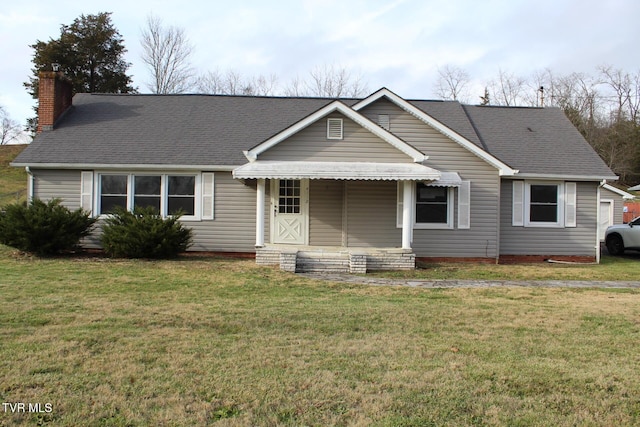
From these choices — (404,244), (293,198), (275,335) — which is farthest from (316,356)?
(293,198)

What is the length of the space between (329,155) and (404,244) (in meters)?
3.09

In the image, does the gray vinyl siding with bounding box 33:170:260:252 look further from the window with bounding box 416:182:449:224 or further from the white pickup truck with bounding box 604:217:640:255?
the white pickup truck with bounding box 604:217:640:255

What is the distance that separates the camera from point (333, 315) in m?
7.39

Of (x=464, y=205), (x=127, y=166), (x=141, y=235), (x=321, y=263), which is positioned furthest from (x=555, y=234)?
(x=127, y=166)

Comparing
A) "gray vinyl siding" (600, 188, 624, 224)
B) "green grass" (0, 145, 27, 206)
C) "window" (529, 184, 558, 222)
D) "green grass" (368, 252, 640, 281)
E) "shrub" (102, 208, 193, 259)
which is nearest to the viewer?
"green grass" (368, 252, 640, 281)

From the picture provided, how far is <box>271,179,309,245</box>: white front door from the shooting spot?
14891 mm

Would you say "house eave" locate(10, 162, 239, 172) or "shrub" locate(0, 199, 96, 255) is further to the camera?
"house eave" locate(10, 162, 239, 172)

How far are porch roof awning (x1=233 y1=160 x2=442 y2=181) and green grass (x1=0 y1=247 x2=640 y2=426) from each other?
4294 mm

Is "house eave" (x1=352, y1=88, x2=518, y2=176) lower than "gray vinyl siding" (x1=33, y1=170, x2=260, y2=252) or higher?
higher

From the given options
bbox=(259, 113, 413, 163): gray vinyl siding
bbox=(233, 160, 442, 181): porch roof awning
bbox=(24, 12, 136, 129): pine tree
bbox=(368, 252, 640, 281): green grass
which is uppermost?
bbox=(24, 12, 136, 129): pine tree

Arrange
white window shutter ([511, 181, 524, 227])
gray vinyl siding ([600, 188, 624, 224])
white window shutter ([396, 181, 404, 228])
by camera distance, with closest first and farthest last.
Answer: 1. white window shutter ([396, 181, 404, 228])
2. white window shutter ([511, 181, 524, 227])
3. gray vinyl siding ([600, 188, 624, 224])

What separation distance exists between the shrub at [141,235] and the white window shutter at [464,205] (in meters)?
7.70

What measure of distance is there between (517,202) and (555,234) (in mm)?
1546

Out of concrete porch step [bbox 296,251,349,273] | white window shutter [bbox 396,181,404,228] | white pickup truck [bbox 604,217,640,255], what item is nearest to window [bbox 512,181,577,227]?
white pickup truck [bbox 604,217,640,255]
